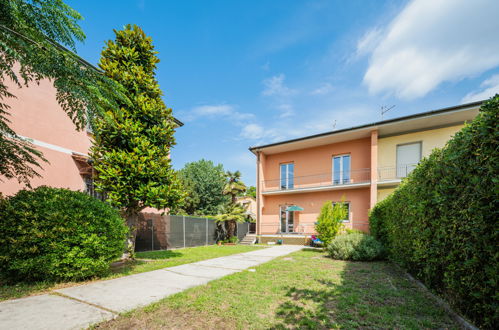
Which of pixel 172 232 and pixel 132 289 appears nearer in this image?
pixel 132 289

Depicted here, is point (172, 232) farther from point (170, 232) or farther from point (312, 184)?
point (312, 184)

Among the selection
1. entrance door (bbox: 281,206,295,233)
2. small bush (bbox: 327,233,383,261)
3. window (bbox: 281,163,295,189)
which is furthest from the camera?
window (bbox: 281,163,295,189)

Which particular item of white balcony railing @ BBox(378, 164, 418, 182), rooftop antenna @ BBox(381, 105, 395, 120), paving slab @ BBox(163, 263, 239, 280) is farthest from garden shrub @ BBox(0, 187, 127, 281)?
rooftop antenna @ BBox(381, 105, 395, 120)

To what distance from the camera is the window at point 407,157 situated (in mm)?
12867

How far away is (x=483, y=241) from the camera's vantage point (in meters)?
2.13

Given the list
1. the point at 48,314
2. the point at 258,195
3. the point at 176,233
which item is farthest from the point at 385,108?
the point at 48,314

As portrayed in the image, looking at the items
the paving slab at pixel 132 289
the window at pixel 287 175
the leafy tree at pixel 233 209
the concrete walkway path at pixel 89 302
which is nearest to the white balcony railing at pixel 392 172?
the window at pixel 287 175

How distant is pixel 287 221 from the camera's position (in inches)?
643

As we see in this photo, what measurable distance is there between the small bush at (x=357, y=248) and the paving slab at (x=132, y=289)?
5.41m

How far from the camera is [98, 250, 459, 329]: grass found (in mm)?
2582

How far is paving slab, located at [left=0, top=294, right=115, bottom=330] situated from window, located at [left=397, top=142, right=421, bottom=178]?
1566cm

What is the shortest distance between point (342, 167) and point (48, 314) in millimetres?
15773

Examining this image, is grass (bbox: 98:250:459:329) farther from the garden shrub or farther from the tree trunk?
the tree trunk

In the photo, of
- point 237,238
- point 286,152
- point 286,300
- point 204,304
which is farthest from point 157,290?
point 286,152
